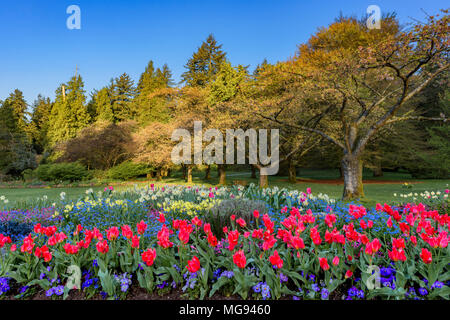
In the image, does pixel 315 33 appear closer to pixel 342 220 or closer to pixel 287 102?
pixel 287 102

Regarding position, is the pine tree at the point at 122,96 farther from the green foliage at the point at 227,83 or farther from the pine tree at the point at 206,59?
the green foliage at the point at 227,83

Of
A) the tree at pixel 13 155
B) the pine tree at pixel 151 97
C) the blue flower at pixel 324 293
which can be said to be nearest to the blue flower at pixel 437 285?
the blue flower at pixel 324 293

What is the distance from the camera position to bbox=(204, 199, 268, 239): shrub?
334 cm

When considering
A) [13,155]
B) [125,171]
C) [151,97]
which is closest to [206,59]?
[151,97]

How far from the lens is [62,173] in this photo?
15781mm

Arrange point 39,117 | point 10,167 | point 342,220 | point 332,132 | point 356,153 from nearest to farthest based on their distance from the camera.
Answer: point 342,220
point 356,153
point 332,132
point 10,167
point 39,117

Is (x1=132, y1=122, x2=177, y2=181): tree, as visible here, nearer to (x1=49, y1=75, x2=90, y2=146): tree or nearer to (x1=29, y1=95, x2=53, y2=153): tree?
(x1=49, y1=75, x2=90, y2=146): tree

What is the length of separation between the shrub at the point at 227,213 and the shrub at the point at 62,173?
1498 cm

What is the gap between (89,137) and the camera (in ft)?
69.9

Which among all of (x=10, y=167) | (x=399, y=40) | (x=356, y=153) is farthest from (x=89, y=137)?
(x=399, y=40)

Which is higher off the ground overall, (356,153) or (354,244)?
(356,153)

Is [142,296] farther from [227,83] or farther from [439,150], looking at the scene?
[439,150]

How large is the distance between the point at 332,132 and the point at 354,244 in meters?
12.2

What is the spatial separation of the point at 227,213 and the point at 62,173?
15.6m
